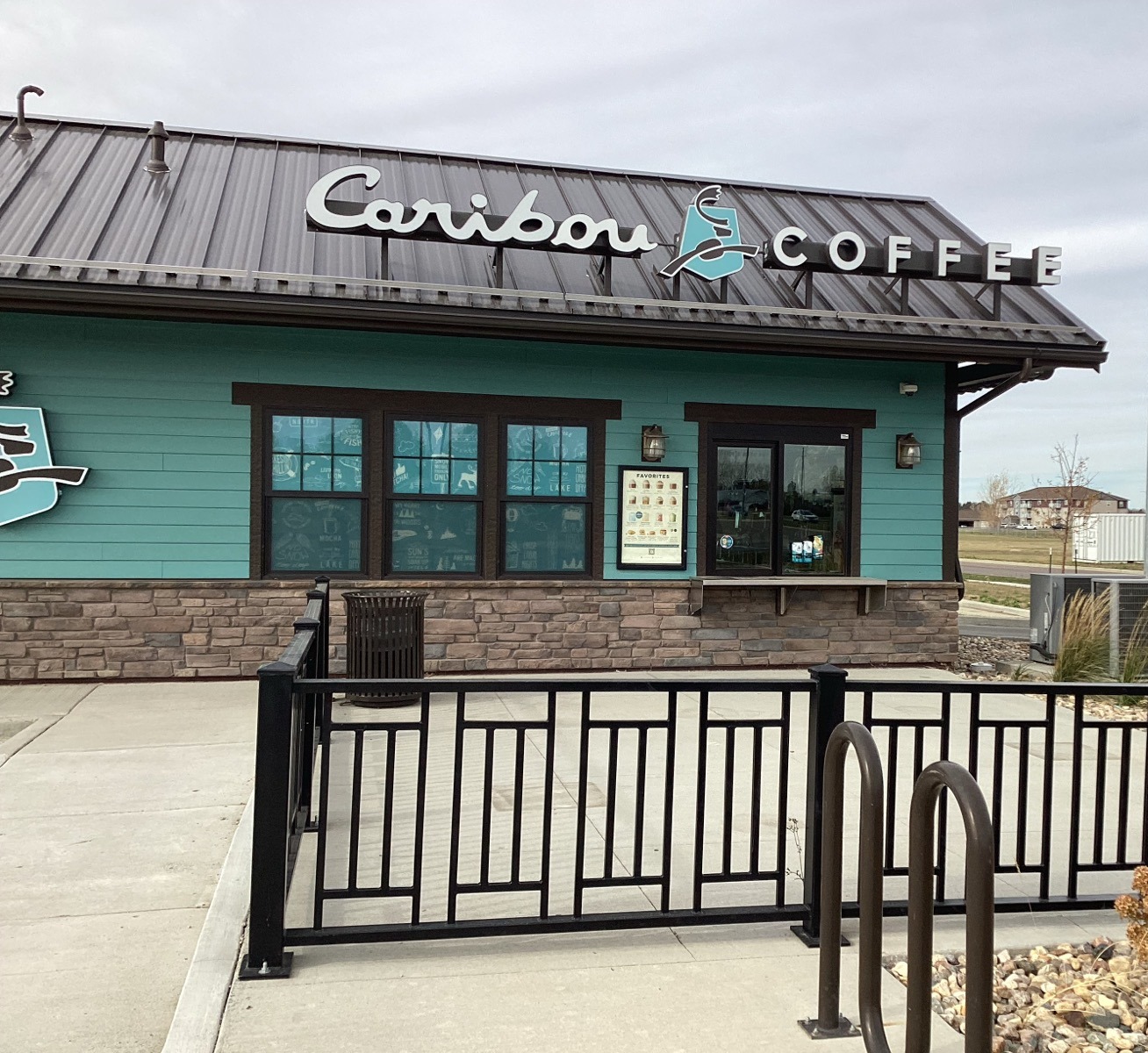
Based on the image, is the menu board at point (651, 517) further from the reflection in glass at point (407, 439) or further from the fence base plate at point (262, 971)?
the fence base plate at point (262, 971)

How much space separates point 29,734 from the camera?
7.12m

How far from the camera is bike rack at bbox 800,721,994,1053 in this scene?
7.95 feet

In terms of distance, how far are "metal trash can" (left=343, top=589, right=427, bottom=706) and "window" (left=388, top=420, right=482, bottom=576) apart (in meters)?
1.73

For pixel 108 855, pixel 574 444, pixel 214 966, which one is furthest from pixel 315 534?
pixel 214 966

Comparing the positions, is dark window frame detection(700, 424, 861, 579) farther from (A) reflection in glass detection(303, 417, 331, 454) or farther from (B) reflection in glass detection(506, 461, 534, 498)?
(A) reflection in glass detection(303, 417, 331, 454)

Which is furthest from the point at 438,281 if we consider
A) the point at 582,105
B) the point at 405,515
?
the point at 582,105

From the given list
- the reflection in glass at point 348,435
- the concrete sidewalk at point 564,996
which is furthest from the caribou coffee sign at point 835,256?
the concrete sidewalk at point 564,996

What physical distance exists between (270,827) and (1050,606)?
11.1 m

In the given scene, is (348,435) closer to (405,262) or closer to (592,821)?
(405,262)

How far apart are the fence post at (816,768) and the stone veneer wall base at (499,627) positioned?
20.7ft

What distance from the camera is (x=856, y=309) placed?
36.1 ft

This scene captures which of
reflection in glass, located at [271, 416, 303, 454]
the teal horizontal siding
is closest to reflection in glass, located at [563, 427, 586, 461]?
the teal horizontal siding

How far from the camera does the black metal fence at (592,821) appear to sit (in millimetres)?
3609

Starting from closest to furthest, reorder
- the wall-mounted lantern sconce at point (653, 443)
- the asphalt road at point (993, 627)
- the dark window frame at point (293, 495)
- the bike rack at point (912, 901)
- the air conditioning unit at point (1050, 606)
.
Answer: the bike rack at point (912, 901), the dark window frame at point (293, 495), the wall-mounted lantern sconce at point (653, 443), the air conditioning unit at point (1050, 606), the asphalt road at point (993, 627)
